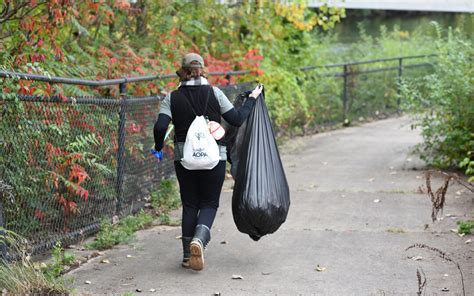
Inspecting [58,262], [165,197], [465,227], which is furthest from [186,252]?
[165,197]

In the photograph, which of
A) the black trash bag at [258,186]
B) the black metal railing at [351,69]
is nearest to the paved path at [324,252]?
the black trash bag at [258,186]

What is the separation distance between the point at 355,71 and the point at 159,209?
9878 mm

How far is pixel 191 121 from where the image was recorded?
642 cm

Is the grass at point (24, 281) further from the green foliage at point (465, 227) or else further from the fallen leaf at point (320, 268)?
the green foliage at point (465, 227)

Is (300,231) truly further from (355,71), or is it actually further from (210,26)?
(355,71)

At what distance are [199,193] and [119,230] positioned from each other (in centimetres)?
132

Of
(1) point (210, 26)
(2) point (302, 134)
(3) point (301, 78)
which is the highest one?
(1) point (210, 26)

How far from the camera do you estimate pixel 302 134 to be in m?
16.0

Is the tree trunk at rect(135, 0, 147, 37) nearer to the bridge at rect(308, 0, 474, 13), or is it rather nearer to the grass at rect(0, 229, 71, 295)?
the grass at rect(0, 229, 71, 295)

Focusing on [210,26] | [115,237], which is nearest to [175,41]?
[210,26]

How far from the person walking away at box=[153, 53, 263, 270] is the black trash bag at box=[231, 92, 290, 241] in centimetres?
20

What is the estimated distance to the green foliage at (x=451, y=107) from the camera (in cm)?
1040

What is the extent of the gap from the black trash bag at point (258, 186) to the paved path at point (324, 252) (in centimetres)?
36

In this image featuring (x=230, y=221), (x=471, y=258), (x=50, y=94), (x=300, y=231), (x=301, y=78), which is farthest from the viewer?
(x=301, y=78)
